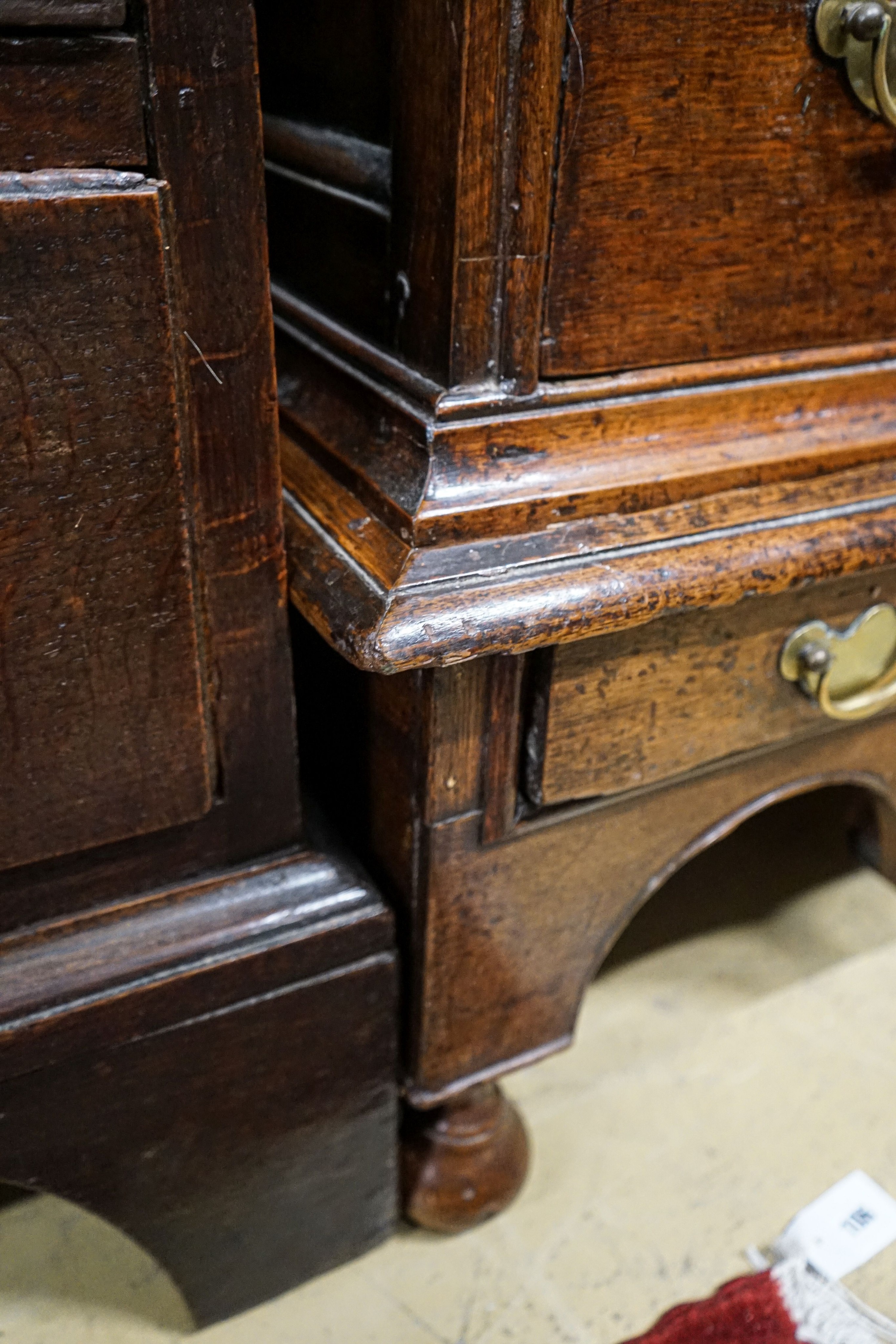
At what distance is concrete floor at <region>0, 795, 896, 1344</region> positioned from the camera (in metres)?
0.69

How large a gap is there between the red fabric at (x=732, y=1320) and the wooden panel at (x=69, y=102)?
700 mm

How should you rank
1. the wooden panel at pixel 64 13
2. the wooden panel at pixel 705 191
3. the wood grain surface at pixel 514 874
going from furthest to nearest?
the wood grain surface at pixel 514 874 → the wooden panel at pixel 705 191 → the wooden panel at pixel 64 13

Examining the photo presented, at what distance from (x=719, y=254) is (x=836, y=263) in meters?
0.08

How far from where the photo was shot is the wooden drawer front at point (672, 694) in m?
0.55

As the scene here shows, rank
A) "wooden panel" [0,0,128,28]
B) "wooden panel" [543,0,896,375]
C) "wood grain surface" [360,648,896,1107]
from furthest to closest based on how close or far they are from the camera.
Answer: "wood grain surface" [360,648,896,1107] → "wooden panel" [543,0,896,375] → "wooden panel" [0,0,128,28]

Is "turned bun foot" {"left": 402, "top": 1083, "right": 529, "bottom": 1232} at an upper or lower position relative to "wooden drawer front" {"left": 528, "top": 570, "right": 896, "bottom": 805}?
lower

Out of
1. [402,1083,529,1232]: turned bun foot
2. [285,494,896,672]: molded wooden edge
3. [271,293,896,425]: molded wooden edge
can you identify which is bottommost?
[402,1083,529,1232]: turned bun foot

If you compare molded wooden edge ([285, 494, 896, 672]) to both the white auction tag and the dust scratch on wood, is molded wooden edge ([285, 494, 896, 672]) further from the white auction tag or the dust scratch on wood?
the white auction tag

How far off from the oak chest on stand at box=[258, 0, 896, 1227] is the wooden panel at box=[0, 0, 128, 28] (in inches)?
5.2

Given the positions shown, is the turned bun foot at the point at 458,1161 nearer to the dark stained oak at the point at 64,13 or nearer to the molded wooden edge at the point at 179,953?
the molded wooden edge at the point at 179,953

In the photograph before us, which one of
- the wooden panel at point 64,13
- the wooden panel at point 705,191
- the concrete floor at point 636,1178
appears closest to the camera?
the wooden panel at point 64,13

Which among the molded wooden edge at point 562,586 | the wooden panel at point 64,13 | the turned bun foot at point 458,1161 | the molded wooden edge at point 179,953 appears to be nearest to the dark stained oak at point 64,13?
the wooden panel at point 64,13

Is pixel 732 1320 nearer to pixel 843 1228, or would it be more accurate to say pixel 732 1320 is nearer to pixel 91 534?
pixel 843 1228

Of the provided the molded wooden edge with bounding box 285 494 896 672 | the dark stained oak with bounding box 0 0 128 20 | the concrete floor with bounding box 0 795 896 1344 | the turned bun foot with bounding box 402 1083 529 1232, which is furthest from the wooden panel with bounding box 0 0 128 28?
the concrete floor with bounding box 0 795 896 1344
